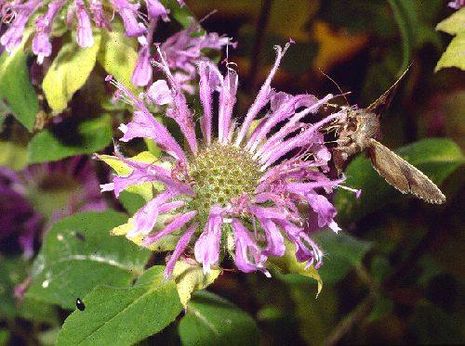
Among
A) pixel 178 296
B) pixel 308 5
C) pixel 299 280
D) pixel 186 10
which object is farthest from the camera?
pixel 308 5

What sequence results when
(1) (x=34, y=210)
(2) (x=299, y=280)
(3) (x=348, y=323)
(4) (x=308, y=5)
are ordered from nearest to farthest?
(2) (x=299, y=280), (3) (x=348, y=323), (1) (x=34, y=210), (4) (x=308, y=5)

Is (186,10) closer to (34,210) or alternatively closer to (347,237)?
(347,237)

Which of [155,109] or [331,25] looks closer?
[155,109]

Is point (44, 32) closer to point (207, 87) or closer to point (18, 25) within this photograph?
point (18, 25)

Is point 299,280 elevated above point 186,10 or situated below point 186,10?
below

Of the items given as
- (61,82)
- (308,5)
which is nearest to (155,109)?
(61,82)

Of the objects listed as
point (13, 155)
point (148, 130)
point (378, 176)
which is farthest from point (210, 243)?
point (13, 155)
